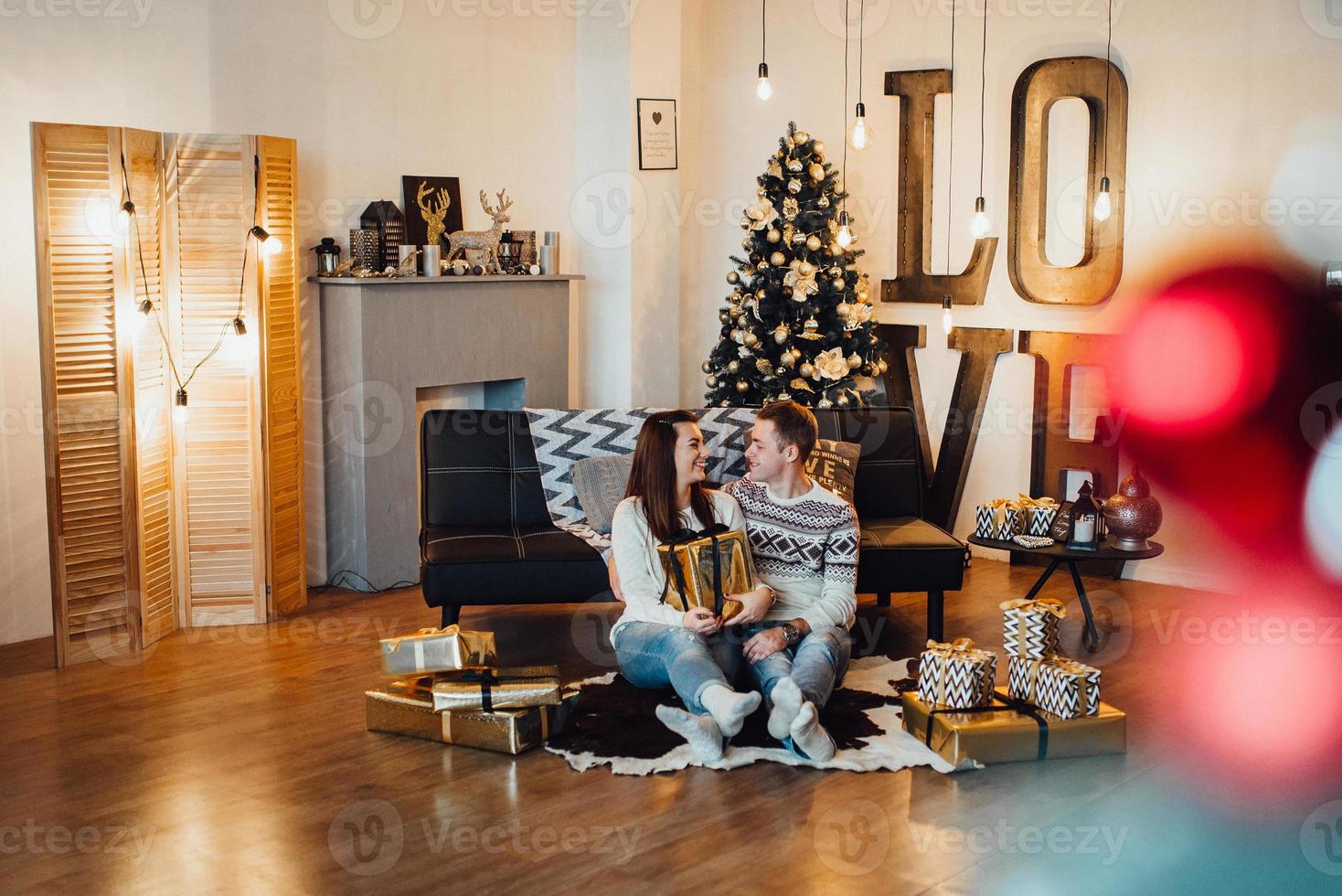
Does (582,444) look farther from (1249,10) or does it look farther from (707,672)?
(1249,10)

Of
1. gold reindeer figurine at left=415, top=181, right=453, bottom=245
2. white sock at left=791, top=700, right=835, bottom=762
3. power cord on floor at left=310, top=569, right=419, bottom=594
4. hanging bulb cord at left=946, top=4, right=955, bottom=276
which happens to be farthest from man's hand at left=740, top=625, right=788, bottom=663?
hanging bulb cord at left=946, top=4, right=955, bottom=276

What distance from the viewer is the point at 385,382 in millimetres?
5578

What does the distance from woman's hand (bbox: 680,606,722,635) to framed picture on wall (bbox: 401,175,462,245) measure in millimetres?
2683

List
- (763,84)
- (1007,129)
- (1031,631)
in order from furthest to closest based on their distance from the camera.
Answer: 1. (1007,129)
2. (763,84)
3. (1031,631)

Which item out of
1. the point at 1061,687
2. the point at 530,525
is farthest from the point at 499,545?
the point at 1061,687

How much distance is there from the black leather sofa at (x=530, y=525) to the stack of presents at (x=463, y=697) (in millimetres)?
445

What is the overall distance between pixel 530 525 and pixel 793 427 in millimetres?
1232

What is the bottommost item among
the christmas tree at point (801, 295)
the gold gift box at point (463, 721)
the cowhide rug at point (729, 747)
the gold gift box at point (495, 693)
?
the cowhide rug at point (729, 747)

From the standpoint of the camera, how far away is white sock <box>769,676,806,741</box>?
355cm

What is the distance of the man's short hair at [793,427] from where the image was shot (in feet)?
13.4

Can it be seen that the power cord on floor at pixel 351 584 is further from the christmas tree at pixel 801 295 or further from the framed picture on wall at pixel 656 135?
the framed picture on wall at pixel 656 135

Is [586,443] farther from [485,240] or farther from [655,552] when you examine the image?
[485,240]

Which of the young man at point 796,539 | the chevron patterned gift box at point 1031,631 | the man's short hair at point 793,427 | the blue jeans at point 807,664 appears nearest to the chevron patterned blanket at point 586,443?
the young man at point 796,539

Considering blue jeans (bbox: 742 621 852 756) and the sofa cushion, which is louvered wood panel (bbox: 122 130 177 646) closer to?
the sofa cushion
